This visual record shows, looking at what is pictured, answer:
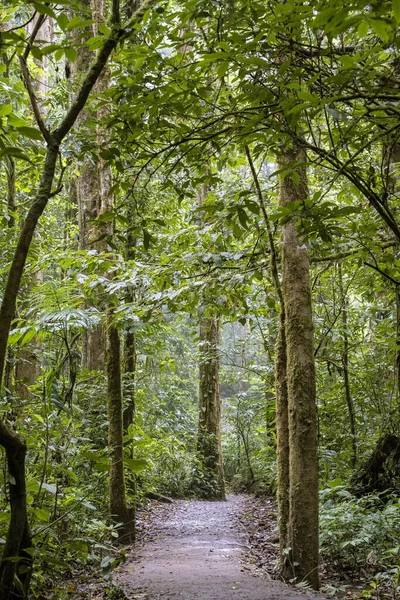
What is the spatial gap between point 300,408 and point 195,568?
1.95m

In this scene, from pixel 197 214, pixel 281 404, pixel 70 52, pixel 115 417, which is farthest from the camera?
pixel 197 214

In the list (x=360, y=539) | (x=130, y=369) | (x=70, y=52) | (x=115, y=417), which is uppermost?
(x=70, y=52)

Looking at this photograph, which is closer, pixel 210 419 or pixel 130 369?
pixel 130 369

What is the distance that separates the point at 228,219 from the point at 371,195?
40.2 inches

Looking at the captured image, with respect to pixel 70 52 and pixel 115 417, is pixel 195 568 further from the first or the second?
pixel 70 52

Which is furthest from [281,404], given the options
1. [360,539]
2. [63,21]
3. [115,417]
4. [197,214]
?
[63,21]

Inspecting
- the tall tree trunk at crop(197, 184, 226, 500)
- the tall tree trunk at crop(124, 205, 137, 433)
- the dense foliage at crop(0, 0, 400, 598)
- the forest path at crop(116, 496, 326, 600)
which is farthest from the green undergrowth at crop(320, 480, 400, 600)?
the tall tree trunk at crop(197, 184, 226, 500)

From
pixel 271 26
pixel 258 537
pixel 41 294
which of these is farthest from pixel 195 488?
pixel 271 26

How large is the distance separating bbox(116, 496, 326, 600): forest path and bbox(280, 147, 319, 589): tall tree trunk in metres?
0.44

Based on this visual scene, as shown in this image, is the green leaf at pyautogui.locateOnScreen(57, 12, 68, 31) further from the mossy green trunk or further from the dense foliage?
the mossy green trunk

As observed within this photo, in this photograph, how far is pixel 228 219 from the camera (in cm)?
381

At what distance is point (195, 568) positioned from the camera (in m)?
5.27

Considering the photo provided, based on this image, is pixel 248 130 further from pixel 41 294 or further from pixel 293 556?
pixel 293 556

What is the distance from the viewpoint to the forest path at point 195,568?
4199mm
